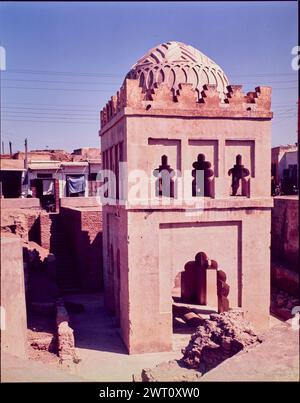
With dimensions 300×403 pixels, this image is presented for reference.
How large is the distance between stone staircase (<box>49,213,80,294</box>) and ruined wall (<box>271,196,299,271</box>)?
8.91 metres

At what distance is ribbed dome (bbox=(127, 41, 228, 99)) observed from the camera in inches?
488

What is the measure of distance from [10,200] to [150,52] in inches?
264

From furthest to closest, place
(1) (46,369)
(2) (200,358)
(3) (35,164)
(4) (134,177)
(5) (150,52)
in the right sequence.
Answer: (3) (35,164) < (5) (150,52) < (4) (134,177) < (2) (200,358) < (1) (46,369)

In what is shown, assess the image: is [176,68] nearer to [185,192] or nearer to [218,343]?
[185,192]

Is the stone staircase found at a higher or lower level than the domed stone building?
lower

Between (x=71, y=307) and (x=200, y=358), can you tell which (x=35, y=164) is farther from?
(x=200, y=358)

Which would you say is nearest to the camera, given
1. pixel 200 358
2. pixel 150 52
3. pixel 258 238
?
pixel 200 358

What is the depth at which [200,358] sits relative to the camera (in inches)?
363

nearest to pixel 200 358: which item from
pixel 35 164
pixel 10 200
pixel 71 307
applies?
pixel 71 307

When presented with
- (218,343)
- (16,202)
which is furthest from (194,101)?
(16,202)


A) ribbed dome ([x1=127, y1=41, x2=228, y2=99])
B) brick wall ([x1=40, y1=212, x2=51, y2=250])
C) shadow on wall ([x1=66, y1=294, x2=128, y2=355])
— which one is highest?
ribbed dome ([x1=127, y1=41, x2=228, y2=99])

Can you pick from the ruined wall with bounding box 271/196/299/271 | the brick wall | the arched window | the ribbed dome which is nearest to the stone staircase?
the brick wall

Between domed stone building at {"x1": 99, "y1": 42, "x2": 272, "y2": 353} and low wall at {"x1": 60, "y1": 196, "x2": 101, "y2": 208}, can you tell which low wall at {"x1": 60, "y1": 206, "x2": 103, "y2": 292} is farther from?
domed stone building at {"x1": 99, "y1": 42, "x2": 272, "y2": 353}

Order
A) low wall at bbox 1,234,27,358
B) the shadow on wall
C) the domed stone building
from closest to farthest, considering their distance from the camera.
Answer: low wall at bbox 1,234,27,358, the domed stone building, the shadow on wall
